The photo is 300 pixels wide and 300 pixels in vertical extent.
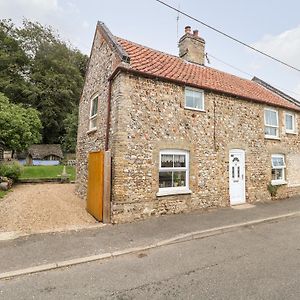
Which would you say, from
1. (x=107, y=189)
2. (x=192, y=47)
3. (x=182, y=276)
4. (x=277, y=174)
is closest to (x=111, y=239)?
(x=107, y=189)

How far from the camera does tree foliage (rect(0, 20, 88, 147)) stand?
1704 inches

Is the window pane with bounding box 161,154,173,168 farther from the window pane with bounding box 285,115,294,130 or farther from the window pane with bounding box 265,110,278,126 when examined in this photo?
the window pane with bounding box 285,115,294,130

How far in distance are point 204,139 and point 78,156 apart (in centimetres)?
759

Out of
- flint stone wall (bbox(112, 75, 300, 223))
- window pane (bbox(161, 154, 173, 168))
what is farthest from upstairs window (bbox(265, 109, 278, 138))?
window pane (bbox(161, 154, 173, 168))

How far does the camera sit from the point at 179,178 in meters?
9.91

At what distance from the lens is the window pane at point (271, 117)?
43.7 feet

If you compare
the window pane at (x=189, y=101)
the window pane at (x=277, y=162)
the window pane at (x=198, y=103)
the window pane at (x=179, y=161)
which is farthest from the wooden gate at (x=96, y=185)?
the window pane at (x=277, y=162)

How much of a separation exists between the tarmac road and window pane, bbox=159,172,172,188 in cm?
331

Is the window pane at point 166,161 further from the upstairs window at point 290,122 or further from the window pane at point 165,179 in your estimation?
the upstairs window at point 290,122

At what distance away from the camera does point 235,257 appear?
5547mm

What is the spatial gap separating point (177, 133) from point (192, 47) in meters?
6.97

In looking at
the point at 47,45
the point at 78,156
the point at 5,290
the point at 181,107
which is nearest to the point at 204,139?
the point at 181,107

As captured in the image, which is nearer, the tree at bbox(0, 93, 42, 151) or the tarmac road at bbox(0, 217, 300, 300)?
the tarmac road at bbox(0, 217, 300, 300)

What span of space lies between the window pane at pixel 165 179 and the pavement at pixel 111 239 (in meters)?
1.22
